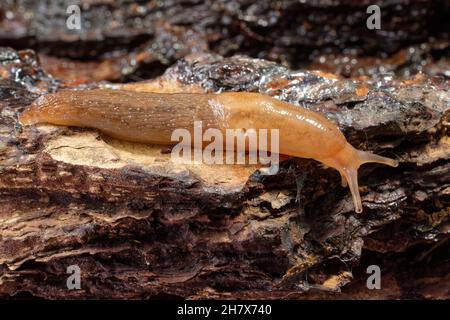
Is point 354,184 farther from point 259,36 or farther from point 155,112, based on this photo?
point 259,36

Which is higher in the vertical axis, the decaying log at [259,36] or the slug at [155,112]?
the decaying log at [259,36]

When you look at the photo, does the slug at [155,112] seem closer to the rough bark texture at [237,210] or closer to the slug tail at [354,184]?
the rough bark texture at [237,210]

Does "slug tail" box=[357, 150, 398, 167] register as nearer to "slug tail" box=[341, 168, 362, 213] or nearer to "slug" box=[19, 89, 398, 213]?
"slug tail" box=[341, 168, 362, 213]

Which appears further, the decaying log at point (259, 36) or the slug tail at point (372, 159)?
the decaying log at point (259, 36)

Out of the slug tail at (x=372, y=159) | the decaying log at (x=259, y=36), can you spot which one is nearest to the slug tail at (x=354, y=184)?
the slug tail at (x=372, y=159)

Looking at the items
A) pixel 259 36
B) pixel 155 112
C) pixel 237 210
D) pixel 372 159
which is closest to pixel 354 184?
pixel 372 159

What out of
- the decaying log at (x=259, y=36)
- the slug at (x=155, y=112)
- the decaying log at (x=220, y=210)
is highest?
the decaying log at (x=259, y=36)
